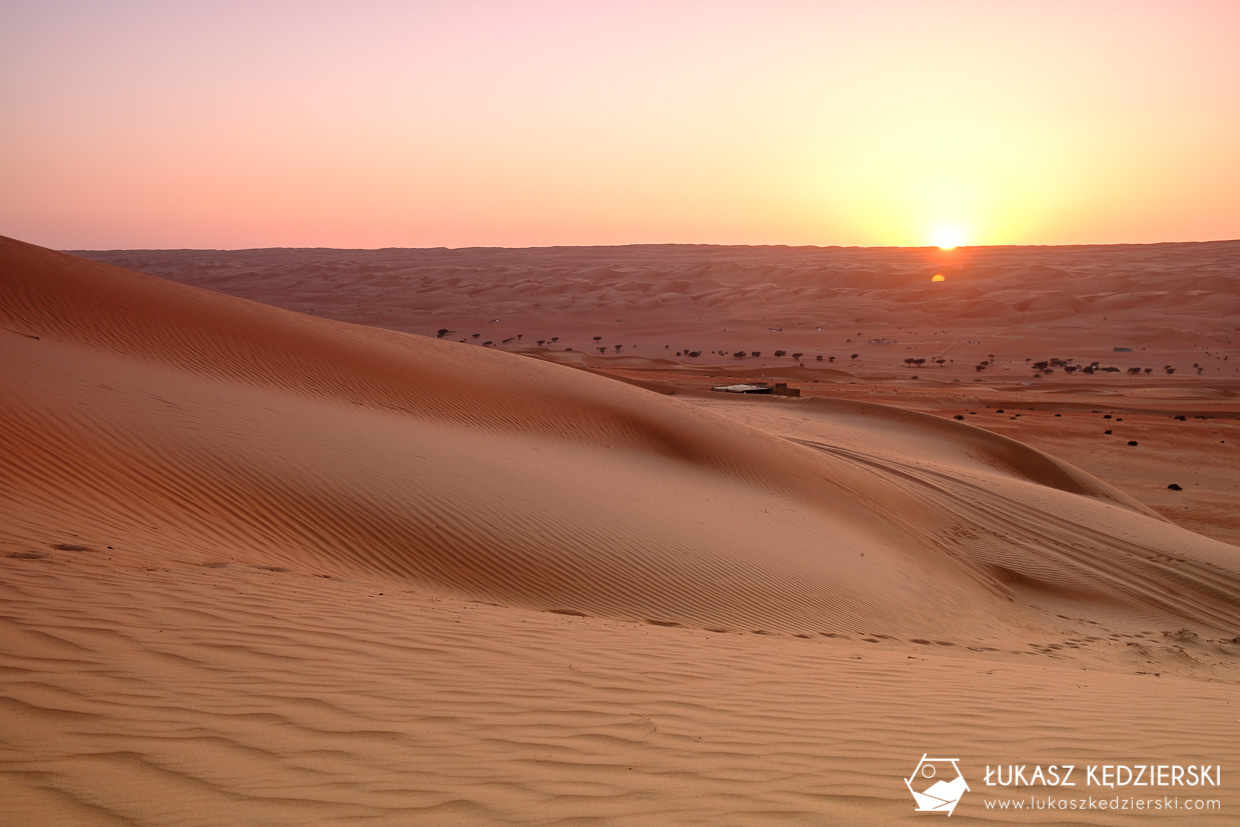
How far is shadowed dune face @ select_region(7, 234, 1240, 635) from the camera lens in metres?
8.27

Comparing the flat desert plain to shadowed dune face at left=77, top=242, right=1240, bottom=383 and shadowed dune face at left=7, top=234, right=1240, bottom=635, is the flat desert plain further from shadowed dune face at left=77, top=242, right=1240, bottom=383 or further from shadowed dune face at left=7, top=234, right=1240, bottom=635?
shadowed dune face at left=77, top=242, right=1240, bottom=383

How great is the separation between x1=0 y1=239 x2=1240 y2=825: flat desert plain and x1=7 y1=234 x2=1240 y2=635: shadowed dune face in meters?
0.06

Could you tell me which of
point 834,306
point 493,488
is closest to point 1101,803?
point 493,488

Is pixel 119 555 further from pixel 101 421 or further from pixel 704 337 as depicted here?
pixel 704 337

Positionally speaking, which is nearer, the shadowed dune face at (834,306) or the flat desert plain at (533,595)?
the flat desert plain at (533,595)

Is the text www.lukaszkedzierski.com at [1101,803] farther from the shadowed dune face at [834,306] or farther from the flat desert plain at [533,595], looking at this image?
the shadowed dune face at [834,306]

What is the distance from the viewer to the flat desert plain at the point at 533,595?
3547 mm

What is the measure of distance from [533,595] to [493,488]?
2.43 metres

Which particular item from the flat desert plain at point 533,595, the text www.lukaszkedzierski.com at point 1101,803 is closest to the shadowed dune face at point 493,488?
the flat desert plain at point 533,595

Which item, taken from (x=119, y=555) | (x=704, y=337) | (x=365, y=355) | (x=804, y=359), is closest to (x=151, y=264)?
(x=704, y=337)

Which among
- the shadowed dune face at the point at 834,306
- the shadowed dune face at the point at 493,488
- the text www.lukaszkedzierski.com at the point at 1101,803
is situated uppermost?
the shadowed dune face at the point at 834,306

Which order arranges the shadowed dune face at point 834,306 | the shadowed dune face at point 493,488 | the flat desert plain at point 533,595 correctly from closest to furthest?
the flat desert plain at point 533,595
the shadowed dune face at point 493,488
the shadowed dune face at point 834,306

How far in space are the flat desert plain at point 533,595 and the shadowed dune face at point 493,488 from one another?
0.06 m

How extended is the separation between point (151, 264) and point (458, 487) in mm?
157316
